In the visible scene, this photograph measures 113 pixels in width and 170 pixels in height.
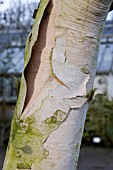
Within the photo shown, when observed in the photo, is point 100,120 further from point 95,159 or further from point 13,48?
point 13,48

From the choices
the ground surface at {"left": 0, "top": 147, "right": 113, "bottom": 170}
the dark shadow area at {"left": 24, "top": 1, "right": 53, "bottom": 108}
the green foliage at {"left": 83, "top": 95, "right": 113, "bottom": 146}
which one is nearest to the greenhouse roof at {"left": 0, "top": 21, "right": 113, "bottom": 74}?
the green foliage at {"left": 83, "top": 95, "right": 113, "bottom": 146}

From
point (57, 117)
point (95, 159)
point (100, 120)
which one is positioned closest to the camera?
point (57, 117)

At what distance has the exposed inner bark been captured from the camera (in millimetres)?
753

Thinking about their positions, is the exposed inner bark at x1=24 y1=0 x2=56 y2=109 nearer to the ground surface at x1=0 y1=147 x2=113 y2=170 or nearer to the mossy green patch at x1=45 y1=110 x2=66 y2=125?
the mossy green patch at x1=45 y1=110 x2=66 y2=125

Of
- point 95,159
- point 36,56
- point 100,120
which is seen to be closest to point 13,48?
point 100,120

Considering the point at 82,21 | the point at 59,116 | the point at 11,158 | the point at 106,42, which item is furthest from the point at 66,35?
the point at 106,42

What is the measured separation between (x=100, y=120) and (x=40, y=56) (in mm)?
6711

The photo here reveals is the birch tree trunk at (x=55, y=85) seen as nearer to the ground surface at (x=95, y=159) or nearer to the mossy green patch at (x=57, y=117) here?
the mossy green patch at (x=57, y=117)

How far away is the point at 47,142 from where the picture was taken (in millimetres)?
737

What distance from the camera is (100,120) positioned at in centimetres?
736

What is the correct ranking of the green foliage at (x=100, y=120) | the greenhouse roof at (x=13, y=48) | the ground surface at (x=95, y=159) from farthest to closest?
the greenhouse roof at (x=13, y=48) → the green foliage at (x=100, y=120) → the ground surface at (x=95, y=159)

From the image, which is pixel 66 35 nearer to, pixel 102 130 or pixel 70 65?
pixel 70 65

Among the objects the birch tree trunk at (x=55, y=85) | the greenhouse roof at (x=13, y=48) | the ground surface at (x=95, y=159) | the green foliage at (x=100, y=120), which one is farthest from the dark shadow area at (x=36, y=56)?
the greenhouse roof at (x=13, y=48)

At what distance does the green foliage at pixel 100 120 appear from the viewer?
7270 mm
